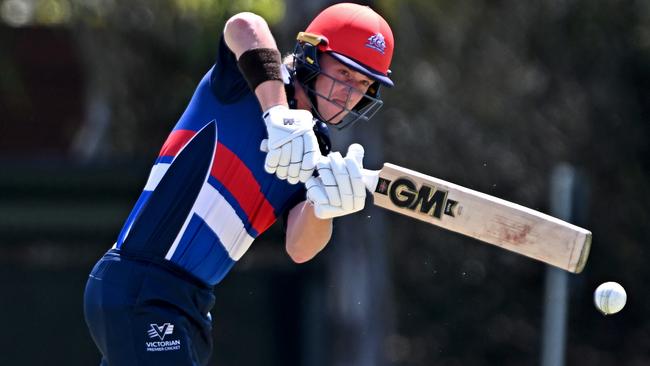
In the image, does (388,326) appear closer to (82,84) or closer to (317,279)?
(317,279)

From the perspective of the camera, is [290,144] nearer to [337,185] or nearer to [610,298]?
[337,185]

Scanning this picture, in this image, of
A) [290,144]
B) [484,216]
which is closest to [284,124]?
[290,144]

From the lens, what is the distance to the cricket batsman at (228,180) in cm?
416

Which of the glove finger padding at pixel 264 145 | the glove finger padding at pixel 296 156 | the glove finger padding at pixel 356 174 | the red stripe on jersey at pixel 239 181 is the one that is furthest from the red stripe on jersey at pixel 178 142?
the glove finger padding at pixel 356 174

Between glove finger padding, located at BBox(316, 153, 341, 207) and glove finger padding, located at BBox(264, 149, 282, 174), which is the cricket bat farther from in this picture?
glove finger padding, located at BBox(264, 149, 282, 174)

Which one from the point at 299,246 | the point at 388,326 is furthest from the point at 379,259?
the point at 299,246

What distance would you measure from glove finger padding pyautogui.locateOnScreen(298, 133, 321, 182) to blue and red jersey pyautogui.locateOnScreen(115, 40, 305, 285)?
33cm

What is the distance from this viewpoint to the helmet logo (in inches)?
178

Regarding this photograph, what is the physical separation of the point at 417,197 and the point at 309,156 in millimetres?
507

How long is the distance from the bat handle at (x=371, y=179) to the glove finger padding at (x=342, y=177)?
152 mm

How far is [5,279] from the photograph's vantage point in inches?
372

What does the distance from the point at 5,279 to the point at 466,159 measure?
5.88 m

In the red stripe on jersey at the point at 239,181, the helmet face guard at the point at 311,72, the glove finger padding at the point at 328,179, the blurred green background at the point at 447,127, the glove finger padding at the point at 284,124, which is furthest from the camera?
the blurred green background at the point at 447,127

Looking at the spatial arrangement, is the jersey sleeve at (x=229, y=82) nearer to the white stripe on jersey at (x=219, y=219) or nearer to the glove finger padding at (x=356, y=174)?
the white stripe on jersey at (x=219, y=219)
